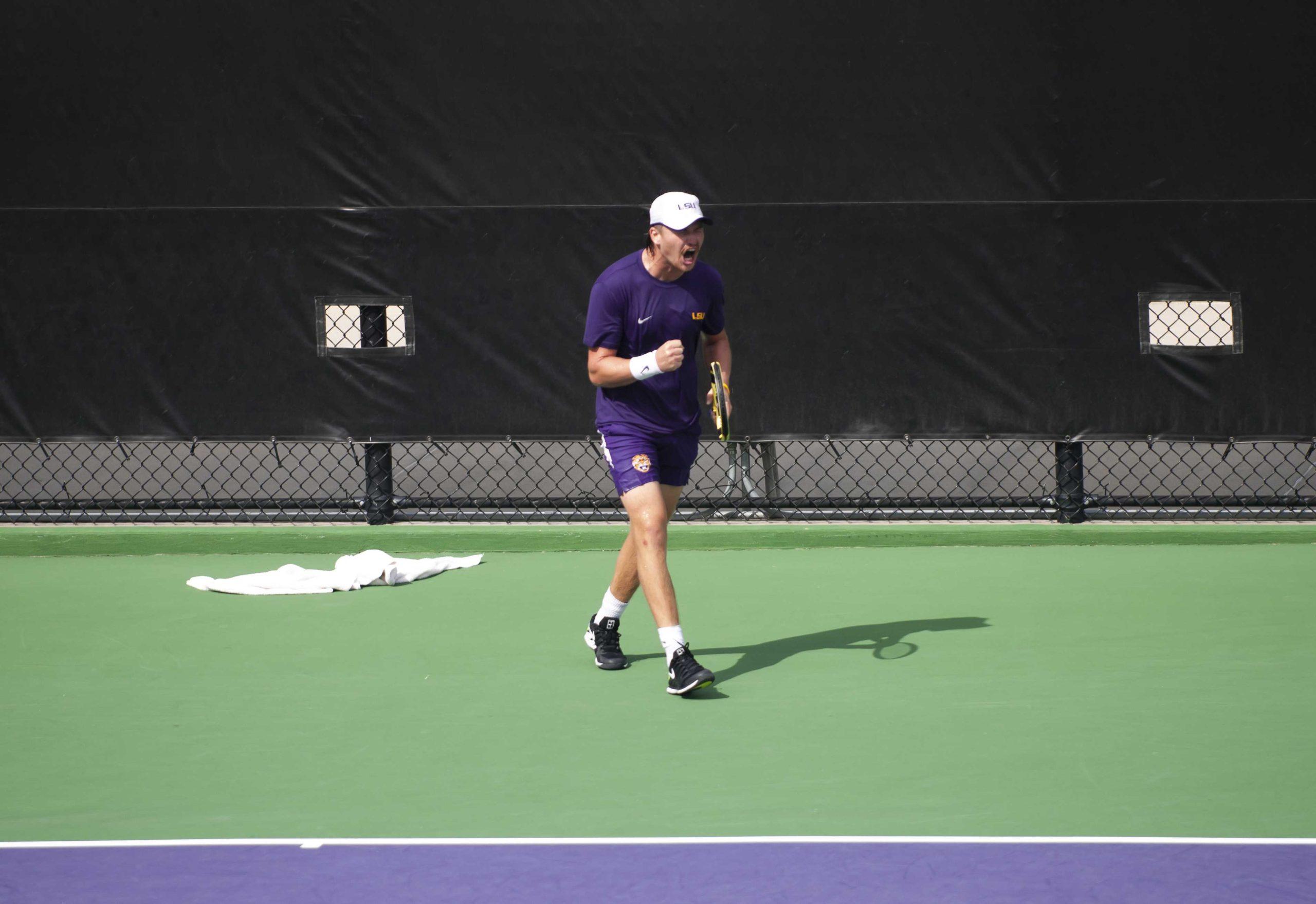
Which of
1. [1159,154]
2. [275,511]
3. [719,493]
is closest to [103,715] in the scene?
[275,511]

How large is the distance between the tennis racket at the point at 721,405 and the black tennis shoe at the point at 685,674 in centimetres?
70

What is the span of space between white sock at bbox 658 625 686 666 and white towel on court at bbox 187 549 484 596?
2190mm

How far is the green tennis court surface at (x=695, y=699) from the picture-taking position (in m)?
3.21

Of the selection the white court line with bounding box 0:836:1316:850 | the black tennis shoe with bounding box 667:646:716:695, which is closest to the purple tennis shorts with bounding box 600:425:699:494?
the black tennis shoe with bounding box 667:646:716:695

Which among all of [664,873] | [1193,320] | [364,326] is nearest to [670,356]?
[664,873]

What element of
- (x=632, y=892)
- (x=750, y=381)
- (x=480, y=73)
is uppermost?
(x=480, y=73)

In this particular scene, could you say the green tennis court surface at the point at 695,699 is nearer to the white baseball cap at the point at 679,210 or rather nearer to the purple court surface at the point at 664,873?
the purple court surface at the point at 664,873

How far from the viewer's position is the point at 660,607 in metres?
4.32

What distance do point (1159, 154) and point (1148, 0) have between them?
67 centimetres

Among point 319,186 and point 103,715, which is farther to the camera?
point 319,186

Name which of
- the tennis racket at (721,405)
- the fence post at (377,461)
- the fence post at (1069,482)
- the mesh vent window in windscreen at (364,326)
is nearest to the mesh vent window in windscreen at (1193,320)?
the fence post at (1069,482)

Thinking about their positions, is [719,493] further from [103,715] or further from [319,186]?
[103,715]

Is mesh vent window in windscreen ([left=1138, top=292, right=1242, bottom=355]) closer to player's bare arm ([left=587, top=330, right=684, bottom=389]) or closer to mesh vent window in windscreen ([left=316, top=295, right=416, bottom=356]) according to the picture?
player's bare arm ([left=587, top=330, right=684, bottom=389])

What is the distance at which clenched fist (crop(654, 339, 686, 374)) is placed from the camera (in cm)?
421
